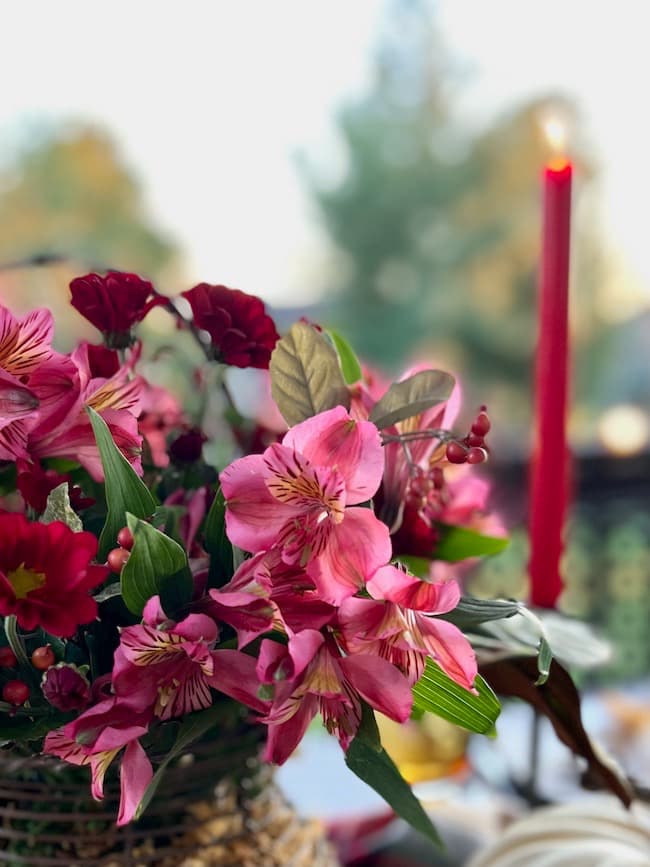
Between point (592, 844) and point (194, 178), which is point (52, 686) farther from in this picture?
point (194, 178)

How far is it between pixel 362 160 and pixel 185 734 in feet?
20.0

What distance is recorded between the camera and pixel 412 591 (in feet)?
0.65

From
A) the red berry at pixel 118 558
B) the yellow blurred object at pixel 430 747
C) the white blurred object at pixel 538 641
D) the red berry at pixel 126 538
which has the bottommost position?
the red berry at pixel 118 558

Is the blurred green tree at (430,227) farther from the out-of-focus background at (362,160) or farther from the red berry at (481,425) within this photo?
the red berry at (481,425)

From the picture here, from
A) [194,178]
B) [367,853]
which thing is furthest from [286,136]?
[367,853]

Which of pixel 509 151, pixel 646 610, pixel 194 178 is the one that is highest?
pixel 509 151

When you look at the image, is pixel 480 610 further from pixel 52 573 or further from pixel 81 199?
pixel 81 199

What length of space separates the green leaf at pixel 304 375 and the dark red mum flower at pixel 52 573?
61 millimetres

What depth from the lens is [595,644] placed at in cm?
32

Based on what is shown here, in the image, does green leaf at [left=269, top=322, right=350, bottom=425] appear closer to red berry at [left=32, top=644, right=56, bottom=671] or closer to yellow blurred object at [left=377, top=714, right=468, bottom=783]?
red berry at [left=32, top=644, right=56, bottom=671]

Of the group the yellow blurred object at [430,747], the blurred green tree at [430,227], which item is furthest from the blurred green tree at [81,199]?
the yellow blurred object at [430,747]

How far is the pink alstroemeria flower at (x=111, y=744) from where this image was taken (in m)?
0.21

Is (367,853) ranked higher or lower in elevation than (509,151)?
lower

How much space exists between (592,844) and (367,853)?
0.13 meters
